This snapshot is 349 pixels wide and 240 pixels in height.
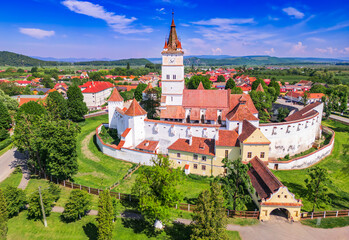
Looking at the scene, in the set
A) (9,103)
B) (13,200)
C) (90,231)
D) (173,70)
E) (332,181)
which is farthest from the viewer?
(9,103)

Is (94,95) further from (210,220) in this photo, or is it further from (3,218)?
(210,220)

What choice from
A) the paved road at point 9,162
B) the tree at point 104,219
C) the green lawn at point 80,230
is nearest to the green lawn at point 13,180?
the paved road at point 9,162

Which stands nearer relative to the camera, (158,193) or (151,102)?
(158,193)

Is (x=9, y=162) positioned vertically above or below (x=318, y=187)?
below

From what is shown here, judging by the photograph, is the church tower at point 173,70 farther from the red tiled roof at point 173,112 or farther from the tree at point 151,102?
the tree at point 151,102

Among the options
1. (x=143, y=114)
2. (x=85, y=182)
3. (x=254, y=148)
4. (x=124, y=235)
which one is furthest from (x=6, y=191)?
(x=254, y=148)

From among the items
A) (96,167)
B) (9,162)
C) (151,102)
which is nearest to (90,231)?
(96,167)

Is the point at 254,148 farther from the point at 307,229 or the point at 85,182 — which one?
the point at 85,182
